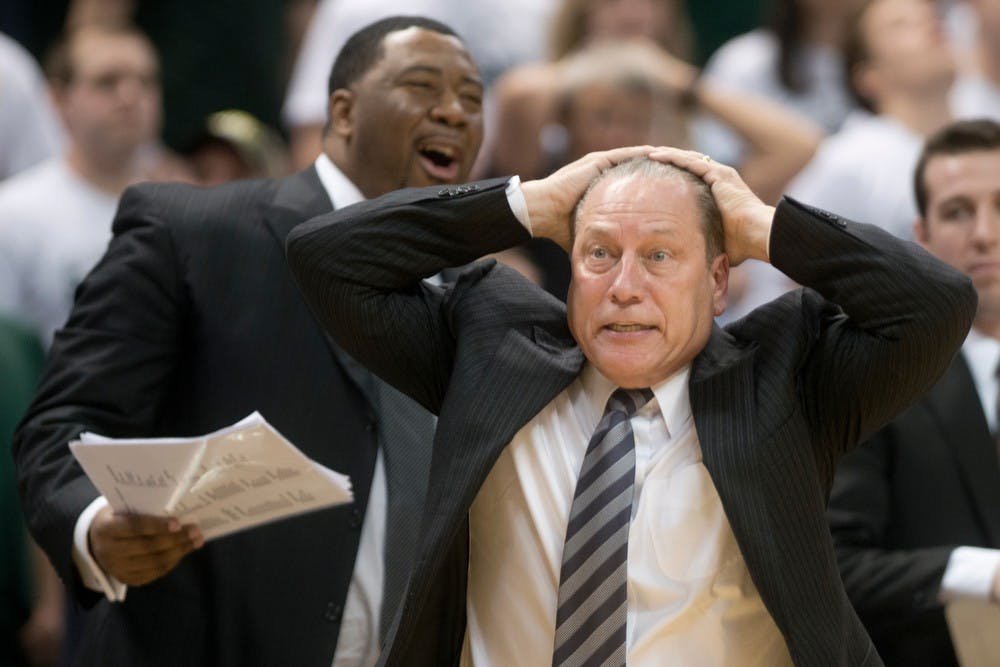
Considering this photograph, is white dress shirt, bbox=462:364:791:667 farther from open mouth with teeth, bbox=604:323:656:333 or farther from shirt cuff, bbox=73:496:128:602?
shirt cuff, bbox=73:496:128:602

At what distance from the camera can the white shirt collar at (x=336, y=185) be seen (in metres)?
3.62

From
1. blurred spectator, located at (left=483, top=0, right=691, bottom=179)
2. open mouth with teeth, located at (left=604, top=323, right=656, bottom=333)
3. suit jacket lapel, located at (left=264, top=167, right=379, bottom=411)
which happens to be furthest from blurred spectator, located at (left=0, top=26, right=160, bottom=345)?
open mouth with teeth, located at (left=604, top=323, right=656, bottom=333)

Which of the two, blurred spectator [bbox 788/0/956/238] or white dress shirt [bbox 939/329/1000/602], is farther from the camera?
blurred spectator [bbox 788/0/956/238]

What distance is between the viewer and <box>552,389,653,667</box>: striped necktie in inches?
108

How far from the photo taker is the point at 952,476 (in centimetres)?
376

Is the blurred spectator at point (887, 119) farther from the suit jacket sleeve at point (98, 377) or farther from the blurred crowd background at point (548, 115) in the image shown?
the suit jacket sleeve at point (98, 377)

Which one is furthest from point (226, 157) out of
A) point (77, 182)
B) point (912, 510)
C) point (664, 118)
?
point (912, 510)

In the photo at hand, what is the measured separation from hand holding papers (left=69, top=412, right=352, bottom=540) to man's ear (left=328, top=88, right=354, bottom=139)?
93 cm

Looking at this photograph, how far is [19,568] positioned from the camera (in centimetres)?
475

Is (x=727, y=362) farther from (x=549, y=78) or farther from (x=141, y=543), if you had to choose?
(x=549, y=78)

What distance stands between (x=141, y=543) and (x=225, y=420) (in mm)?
392

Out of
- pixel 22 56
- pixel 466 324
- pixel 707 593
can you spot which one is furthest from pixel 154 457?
pixel 22 56

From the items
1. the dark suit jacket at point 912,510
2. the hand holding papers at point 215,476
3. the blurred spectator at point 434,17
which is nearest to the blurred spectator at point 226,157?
the blurred spectator at point 434,17

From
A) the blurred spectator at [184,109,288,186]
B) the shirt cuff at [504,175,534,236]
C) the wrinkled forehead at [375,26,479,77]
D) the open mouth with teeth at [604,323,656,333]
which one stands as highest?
the wrinkled forehead at [375,26,479,77]
